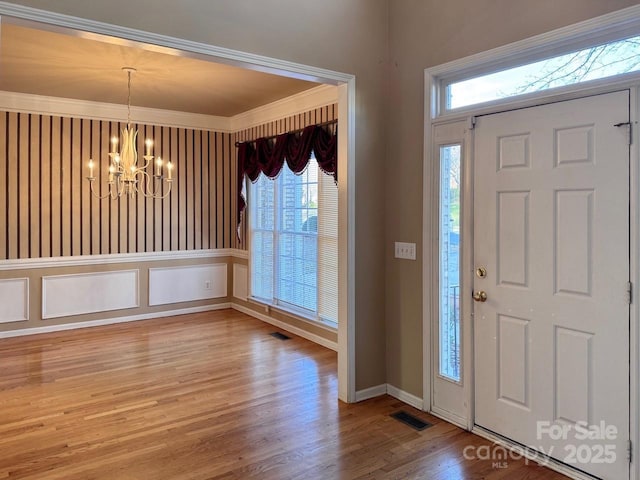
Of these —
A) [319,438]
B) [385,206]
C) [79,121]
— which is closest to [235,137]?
[79,121]

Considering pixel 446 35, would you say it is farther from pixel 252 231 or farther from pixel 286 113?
pixel 252 231

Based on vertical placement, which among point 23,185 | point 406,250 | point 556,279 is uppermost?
point 23,185

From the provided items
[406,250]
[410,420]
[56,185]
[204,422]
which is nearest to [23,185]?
[56,185]

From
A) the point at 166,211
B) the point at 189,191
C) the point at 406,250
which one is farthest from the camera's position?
the point at 189,191

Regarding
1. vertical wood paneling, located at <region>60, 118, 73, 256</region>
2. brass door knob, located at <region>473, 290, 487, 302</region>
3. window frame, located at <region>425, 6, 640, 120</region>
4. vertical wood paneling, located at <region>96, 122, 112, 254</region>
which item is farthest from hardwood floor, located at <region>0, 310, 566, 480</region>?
window frame, located at <region>425, 6, 640, 120</region>

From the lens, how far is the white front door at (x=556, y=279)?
7.76ft

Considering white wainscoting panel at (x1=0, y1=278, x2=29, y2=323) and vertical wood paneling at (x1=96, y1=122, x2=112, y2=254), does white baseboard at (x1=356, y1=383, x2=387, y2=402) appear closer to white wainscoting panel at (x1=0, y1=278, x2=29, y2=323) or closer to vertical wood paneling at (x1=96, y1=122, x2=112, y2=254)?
vertical wood paneling at (x1=96, y1=122, x2=112, y2=254)

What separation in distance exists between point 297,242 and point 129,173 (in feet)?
6.54

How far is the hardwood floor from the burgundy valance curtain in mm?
2016

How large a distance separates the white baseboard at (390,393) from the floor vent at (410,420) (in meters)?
0.15

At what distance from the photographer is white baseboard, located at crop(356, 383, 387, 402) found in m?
3.56

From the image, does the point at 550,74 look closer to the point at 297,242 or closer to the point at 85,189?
the point at 297,242

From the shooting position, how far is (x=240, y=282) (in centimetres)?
672

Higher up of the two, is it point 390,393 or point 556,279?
point 556,279
